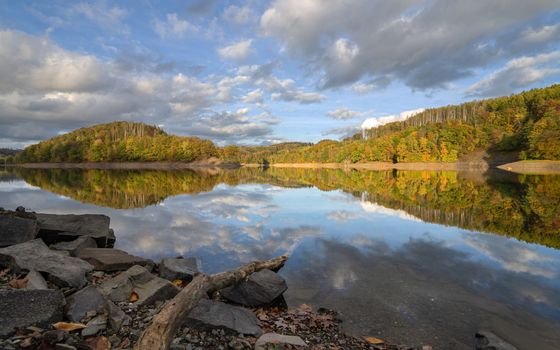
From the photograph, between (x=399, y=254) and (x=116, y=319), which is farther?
(x=399, y=254)

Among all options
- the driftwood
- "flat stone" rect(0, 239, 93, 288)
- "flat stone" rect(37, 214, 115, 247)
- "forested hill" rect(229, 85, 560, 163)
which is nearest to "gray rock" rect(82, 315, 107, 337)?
the driftwood

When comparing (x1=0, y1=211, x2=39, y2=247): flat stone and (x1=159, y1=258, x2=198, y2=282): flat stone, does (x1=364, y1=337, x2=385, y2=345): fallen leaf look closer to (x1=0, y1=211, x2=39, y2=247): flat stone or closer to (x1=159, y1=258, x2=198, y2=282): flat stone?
(x1=159, y1=258, x2=198, y2=282): flat stone

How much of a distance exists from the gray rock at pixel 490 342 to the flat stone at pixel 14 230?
13.3 meters

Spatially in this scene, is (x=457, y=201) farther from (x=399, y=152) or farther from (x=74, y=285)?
(x=399, y=152)

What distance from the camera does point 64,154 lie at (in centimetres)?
16725

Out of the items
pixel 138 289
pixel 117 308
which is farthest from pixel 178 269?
pixel 117 308

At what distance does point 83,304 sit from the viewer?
6.37 metres

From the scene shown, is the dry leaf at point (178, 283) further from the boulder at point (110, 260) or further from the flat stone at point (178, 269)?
the boulder at point (110, 260)

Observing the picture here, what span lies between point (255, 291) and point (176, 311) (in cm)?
323

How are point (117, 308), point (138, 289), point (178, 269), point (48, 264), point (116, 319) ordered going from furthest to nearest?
point (178, 269) → point (48, 264) → point (138, 289) → point (117, 308) → point (116, 319)

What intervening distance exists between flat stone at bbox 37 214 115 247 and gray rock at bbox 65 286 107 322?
7.83 m

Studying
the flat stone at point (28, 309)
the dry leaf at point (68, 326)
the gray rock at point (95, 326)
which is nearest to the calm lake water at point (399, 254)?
the gray rock at point (95, 326)

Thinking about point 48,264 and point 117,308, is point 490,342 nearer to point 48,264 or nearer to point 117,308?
point 117,308

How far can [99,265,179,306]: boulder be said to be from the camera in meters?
7.41
